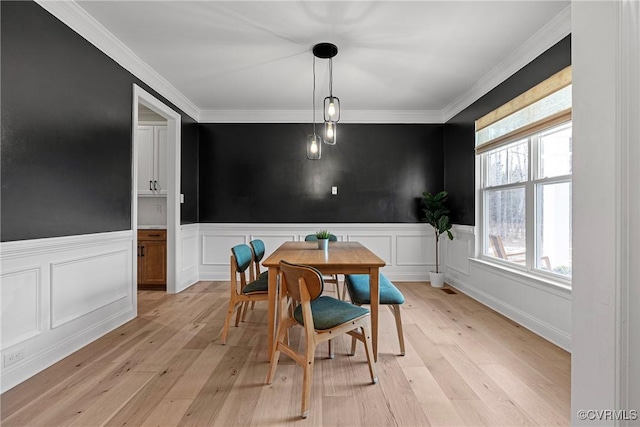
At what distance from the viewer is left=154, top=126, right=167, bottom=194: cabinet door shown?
467 cm

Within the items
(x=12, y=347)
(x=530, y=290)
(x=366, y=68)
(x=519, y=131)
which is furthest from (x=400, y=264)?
(x=12, y=347)

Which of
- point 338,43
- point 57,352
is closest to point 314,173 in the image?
point 338,43

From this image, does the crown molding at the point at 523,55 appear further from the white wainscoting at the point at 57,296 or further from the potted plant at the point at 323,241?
the white wainscoting at the point at 57,296

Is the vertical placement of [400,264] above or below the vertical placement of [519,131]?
below

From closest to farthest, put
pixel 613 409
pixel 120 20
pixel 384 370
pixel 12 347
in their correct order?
pixel 613 409
pixel 12 347
pixel 384 370
pixel 120 20

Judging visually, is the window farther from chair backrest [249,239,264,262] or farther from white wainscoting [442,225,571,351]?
chair backrest [249,239,264,262]

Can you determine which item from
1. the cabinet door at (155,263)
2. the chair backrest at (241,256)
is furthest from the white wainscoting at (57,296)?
the cabinet door at (155,263)

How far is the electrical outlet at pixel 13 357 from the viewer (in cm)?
198

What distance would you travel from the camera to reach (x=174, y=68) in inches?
139

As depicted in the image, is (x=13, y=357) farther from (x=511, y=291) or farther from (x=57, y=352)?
(x=511, y=291)

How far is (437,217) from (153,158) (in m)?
4.17

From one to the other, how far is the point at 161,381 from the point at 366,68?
3.35m

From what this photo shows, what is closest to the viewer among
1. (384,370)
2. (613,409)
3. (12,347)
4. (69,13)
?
(613,409)

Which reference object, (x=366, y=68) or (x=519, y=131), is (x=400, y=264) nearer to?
(x=519, y=131)
